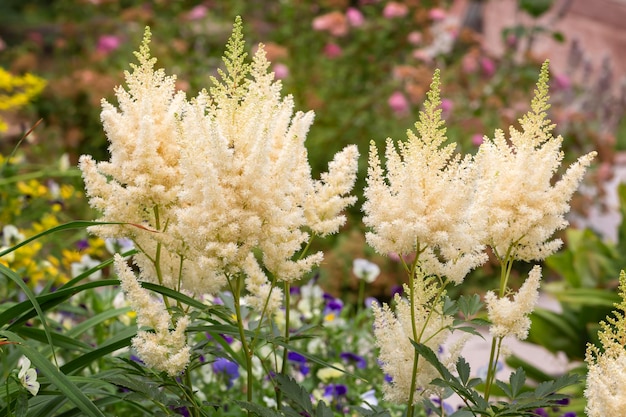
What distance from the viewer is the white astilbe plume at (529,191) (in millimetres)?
1286

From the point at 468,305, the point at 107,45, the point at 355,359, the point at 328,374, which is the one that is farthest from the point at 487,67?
the point at 468,305

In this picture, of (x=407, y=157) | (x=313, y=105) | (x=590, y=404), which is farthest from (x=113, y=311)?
(x=313, y=105)

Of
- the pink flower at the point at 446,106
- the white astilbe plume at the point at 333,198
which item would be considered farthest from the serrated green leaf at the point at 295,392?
the pink flower at the point at 446,106

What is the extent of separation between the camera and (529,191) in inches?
51.0

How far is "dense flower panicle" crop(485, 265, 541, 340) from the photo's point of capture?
128cm

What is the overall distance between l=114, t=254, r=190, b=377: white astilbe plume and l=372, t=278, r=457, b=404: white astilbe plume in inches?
12.5

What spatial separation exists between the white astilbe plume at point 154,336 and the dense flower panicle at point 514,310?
0.45 metres

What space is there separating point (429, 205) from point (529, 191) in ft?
0.54

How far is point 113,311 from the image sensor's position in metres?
1.95

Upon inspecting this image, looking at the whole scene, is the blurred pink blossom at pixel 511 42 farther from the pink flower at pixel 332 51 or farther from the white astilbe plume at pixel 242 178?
the white astilbe plume at pixel 242 178

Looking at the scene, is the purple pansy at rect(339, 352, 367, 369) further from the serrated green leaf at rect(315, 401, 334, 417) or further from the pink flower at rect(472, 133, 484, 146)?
the pink flower at rect(472, 133, 484, 146)

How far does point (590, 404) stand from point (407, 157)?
0.43 meters

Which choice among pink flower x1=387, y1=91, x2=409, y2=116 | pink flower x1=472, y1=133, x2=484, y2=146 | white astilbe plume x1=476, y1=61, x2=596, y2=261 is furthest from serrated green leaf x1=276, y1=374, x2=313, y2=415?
pink flower x1=387, y1=91, x2=409, y2=116

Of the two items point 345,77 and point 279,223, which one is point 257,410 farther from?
point 345,77
